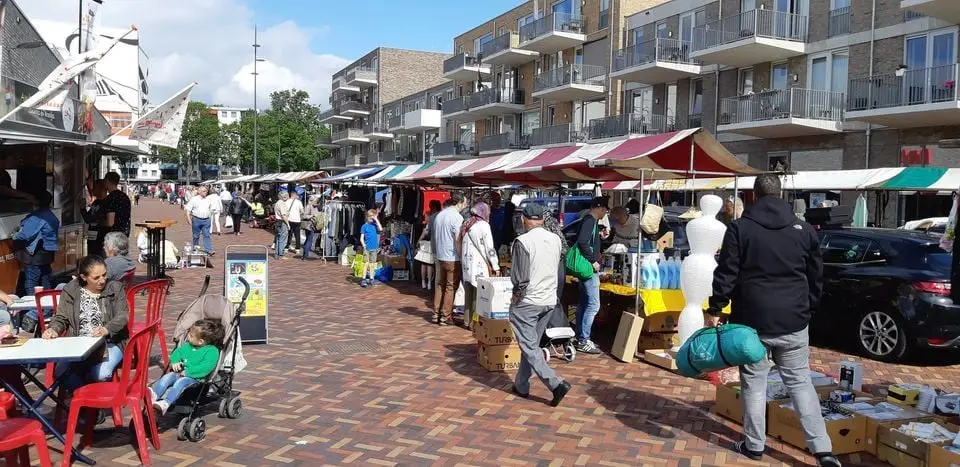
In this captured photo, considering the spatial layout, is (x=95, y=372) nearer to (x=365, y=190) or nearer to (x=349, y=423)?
(x=349, y=423)

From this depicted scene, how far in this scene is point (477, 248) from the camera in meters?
8.91

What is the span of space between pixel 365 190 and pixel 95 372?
52.8 feet

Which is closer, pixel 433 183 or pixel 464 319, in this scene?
pixel 464 319

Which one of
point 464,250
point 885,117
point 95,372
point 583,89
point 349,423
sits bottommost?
point 349,423

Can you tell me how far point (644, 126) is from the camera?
29.8 meters

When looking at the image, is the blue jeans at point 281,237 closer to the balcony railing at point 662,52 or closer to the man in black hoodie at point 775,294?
the man in black hoodie at point 775,294

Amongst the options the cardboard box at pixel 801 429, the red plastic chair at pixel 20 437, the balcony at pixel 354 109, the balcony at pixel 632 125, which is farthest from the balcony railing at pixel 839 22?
the balcony at pixel 354 109

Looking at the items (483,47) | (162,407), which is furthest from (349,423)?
(483,47)

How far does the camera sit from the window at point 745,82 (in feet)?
83.3

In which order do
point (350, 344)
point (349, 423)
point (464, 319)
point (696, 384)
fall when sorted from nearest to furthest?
point (349, 423)
point (696, 384)
point (350, 344)
point (464, 319)

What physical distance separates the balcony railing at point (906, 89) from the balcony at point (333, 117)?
58.6m

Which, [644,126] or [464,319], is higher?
[644,126]

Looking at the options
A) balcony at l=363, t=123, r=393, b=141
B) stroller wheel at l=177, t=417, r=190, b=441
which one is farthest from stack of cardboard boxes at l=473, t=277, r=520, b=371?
balcony at l=363, t=123, r=393, b=141

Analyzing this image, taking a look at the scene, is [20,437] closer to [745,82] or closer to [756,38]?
[756,38]
